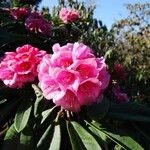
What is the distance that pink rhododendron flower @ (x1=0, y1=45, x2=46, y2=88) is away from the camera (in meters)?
2.12

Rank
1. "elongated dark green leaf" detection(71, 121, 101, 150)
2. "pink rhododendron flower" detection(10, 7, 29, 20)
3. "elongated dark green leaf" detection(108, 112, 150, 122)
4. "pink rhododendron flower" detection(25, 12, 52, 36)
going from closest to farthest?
"elongated dark green leaf" detection(71, 121, 101, 150) → "elongated dark green leaf" detection(108, 112, 150, 122) → "pink rhododendron flower" detection(25, 12, 52, 36) → "pink rhododendron flower" detection(10, 7, 29, 20)

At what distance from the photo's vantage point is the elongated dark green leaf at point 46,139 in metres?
1.86

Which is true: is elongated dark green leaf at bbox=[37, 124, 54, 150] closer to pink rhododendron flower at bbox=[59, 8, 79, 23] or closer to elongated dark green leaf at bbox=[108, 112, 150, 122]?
elongated dark green leaf at bbox=[108, 112, 150, 122]

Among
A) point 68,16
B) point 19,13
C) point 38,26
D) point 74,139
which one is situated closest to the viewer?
point 74,139

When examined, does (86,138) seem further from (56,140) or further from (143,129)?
(143,129)

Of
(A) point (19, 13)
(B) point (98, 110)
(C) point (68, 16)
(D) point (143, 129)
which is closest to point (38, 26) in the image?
(A) point (19, 13)

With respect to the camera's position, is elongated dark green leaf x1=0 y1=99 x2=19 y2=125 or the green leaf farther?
elongated dark green leaf x1=0 y1=99 x2=19 y2=125

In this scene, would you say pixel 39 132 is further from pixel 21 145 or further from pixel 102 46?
pixel 102 46

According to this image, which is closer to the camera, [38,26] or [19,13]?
[38,26]

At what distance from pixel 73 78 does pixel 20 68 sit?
38cm

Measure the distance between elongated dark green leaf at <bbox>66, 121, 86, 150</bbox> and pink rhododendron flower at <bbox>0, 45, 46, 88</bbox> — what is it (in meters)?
0.34

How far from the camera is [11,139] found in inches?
76.2

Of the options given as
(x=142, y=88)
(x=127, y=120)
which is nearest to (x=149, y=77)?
(x=142, y=88)

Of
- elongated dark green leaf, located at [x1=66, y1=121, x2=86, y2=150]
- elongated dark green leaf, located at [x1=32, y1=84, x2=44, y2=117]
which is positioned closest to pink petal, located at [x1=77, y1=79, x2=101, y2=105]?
elongated dark green leaf, located at [x1=66, y1=121, x2=86, y2=150]
